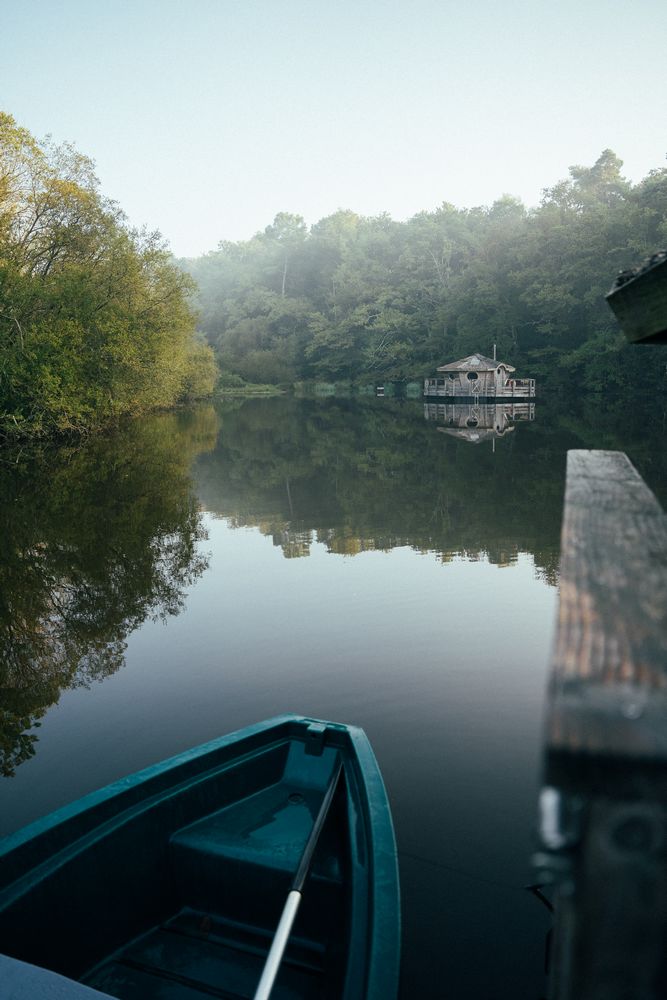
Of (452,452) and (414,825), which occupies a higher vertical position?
(452,452)

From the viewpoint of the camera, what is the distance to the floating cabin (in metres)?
48.5

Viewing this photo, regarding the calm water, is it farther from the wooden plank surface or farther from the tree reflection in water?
the wooden plank surface

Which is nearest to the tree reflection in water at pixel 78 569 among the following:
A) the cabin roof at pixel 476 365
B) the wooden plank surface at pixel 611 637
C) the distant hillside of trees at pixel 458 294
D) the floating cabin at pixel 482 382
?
the wooden plank surface at pixel 611 637

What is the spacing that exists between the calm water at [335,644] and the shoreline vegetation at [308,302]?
31.1 ft

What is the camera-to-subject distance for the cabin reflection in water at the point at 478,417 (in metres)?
30.0

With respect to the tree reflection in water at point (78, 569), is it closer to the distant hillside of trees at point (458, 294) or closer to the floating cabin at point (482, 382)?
the floating cabin at point (482, 382)

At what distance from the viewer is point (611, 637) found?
83 centimetres

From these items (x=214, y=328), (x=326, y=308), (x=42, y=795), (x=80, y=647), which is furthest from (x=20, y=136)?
(x=214, y=328)

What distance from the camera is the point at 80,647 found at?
8031 mm

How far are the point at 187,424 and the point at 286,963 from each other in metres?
36.2

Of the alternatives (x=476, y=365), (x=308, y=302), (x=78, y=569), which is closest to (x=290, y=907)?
(x=78, y=569)

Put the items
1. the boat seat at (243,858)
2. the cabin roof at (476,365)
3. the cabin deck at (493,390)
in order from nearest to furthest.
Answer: the boat seat at (243,858) → the cabin roof at (476,365) → the cabin deck at (493,390)

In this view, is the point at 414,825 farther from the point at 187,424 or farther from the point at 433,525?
the point at 187,424

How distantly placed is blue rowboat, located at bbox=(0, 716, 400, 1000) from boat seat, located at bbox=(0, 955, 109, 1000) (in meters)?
0.73
